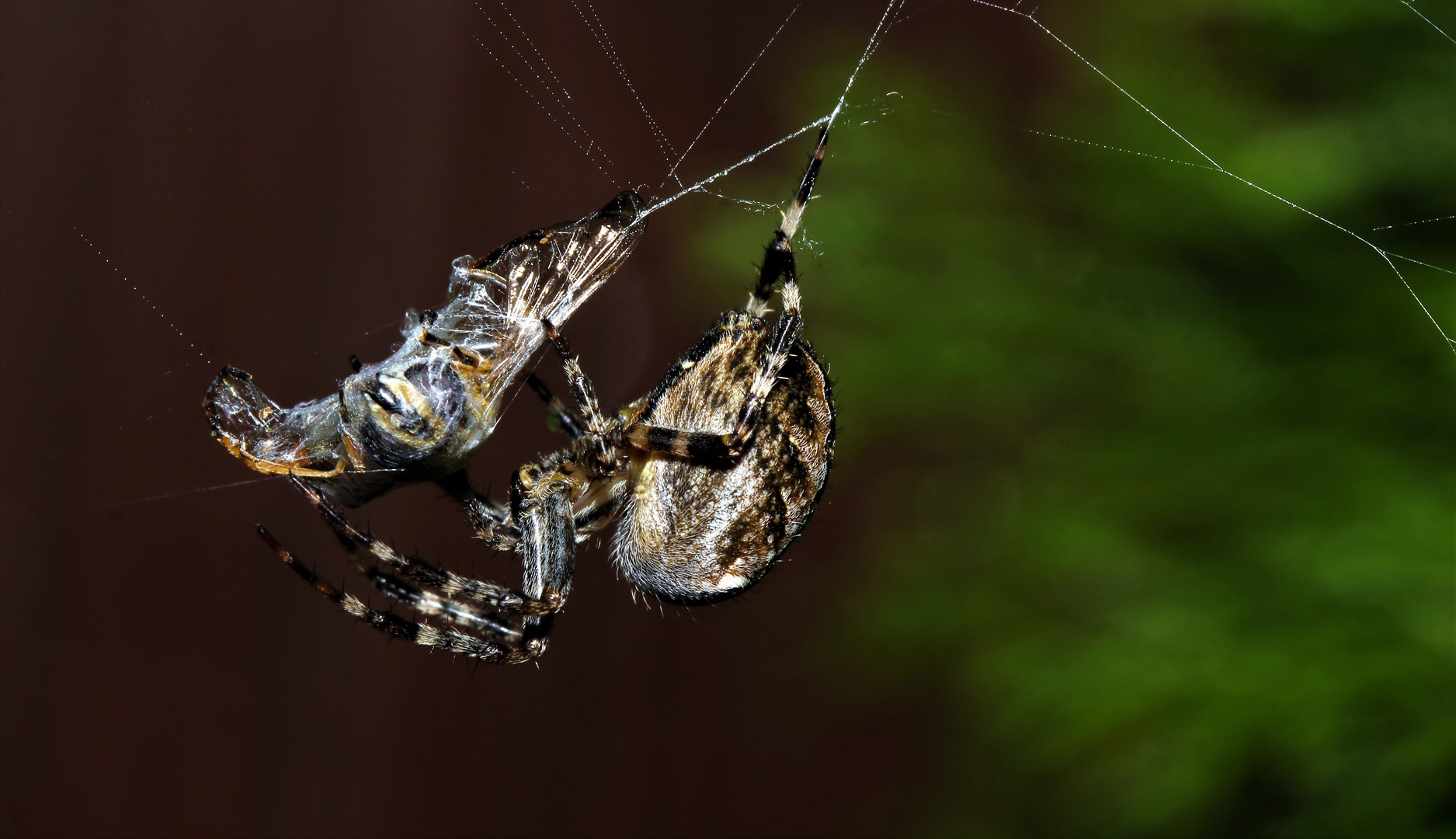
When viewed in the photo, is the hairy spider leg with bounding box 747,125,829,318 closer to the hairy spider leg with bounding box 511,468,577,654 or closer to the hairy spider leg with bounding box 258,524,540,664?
the hairy spider leg with bounding box 511,468,577,654

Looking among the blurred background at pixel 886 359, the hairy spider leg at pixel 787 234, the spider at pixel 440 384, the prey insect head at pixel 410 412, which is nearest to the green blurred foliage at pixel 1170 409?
Result: the blurred background at pixel 886 359

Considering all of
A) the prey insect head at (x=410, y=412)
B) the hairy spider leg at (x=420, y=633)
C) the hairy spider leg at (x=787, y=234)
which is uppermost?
the hairy spider leg at (x=787, y=234)

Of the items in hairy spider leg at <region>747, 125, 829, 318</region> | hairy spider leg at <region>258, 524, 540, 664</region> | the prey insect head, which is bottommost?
hairy spider leg at <region>258, 524, 540, 664</region>

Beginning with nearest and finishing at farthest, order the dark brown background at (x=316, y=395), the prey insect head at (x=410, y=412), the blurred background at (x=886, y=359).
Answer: the prey insect head at (x=410, y=412), the blurred background at (x=886, y=359), the dark brown background at (x=316, y=395)

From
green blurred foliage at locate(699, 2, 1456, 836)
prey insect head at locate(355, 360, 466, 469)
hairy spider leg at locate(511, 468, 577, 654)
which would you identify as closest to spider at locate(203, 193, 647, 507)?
prey insect head at locate(355, 360, 466, 469)

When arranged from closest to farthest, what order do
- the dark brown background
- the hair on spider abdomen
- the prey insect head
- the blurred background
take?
1. the prey insect head
2. the hair on spider abdomen
3. the blurred background
4. the dark brown background

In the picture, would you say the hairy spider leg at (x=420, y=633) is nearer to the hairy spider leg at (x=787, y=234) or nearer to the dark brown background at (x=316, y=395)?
the dark brown background at (x=316, y=395)

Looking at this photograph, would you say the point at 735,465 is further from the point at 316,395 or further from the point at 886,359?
the point at 316,395
